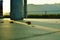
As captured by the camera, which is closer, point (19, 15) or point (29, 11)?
point (19, 15)

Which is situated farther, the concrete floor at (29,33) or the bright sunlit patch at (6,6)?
the bright sunlit patch at (6,6)

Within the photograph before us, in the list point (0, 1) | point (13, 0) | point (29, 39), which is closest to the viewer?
point (29, 39)

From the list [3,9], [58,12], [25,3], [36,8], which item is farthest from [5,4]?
[58,12]

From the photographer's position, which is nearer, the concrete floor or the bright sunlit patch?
the concrete floor

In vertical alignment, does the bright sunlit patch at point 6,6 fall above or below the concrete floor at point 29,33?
above

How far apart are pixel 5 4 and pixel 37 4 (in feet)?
9.31

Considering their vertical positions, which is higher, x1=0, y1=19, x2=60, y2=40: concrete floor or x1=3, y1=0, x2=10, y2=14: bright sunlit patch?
x1=3, y1=0, x2=10, y2=14: bright sunlit patch

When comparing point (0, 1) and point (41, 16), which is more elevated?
point (0, 1)

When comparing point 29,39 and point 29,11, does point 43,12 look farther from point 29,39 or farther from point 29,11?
point 29,39

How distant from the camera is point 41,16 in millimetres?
15914

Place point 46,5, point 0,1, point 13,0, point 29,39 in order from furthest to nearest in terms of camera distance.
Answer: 1. point 0,1
2. point 46,5
3. point 13,0
4. point 29,39

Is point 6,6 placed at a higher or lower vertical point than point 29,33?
higher

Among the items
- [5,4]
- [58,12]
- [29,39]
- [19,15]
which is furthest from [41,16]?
[29,39]

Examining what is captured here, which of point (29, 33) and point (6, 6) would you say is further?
point (6, 6)
